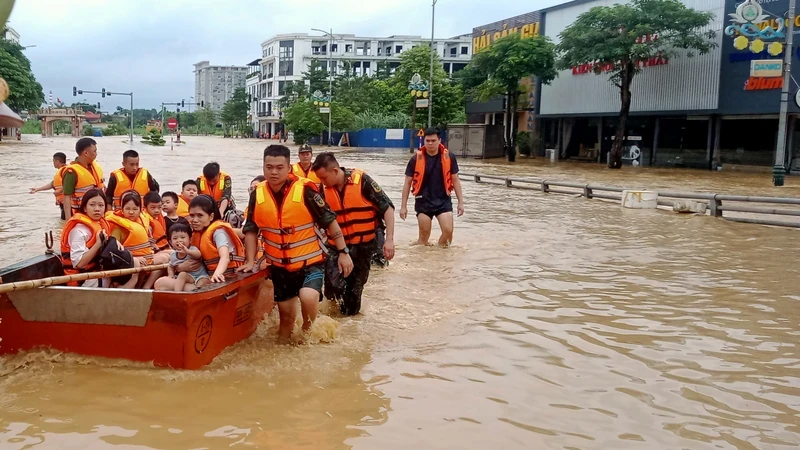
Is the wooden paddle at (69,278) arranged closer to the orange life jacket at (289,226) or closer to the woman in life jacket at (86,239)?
the woman in life jacket at (86,239)

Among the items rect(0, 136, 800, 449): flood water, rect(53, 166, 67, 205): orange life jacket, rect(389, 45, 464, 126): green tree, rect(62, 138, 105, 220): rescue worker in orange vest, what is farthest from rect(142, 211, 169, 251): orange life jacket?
rect(389, 45, 464, 126): green tree

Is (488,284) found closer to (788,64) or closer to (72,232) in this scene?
(72,232)

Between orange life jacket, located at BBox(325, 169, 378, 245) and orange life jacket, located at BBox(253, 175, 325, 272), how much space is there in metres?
0.86

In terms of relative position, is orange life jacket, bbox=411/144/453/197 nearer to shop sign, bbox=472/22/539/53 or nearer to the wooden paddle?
the wooden paddle

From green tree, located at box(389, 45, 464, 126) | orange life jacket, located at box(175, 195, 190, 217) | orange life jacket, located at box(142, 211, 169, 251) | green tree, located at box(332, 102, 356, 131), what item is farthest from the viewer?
green tree, located at box(332, 102, 356, 131)

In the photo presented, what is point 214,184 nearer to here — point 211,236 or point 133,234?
point 133,234

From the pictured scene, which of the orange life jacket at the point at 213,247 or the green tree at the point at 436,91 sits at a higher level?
the green tree at the point at 436,91

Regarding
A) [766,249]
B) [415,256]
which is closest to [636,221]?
[766,249]

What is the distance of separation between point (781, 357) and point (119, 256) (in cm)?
534

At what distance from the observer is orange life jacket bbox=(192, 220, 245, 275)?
576 centimetres

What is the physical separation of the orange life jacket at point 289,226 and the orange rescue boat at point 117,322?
1.85 ft

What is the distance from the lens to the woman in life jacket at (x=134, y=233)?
6.43 meters

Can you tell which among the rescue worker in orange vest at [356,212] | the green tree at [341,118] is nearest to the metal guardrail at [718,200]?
the rescue worker in orange vest at [356,212]

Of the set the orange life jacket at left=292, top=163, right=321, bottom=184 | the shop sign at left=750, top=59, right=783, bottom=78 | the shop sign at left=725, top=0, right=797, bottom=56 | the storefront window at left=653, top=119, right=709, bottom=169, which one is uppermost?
the shop sign at left=725, top=0, right=797, bottom=56
